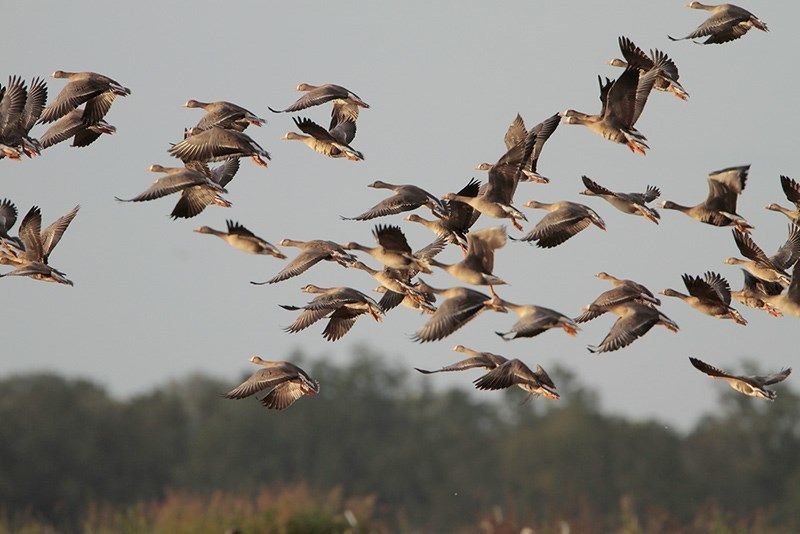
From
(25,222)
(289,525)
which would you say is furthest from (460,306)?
(289,525)

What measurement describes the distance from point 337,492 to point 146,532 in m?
3.71

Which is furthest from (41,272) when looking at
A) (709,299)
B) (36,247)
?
(709,299)

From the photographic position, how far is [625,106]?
15352mm

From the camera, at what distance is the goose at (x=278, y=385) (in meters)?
14.4

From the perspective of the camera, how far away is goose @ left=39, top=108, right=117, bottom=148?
53.5 ft

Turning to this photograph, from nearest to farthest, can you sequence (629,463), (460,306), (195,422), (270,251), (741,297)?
(460,306)
(270,251)
(741,297)
(629,463)
(195,422)

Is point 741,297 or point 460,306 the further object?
point 741,297

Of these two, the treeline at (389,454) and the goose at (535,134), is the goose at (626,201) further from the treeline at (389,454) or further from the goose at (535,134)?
the treeline at (389,454)

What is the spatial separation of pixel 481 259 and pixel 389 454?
274 feet

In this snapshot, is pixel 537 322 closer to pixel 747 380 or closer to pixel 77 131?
pixel 747 380

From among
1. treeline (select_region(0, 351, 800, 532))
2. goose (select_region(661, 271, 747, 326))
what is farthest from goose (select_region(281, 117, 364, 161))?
treeline (select_region(0, 351, 800, 532))

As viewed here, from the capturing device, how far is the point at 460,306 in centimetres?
1344

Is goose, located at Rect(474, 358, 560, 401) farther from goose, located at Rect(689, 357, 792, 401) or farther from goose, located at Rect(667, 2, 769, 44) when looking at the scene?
goose, located at Rect(667, 2, 769, 44)

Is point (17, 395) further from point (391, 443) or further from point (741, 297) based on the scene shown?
point (741, 297)
